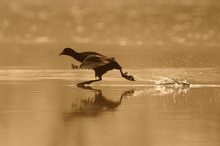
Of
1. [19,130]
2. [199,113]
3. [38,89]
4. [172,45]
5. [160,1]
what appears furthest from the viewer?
[160,1]

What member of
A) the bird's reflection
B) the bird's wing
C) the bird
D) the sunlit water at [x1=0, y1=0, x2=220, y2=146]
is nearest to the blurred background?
the sunlit water at [x1=0, y1=0, x2=220, y2=146]

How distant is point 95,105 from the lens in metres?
16.5

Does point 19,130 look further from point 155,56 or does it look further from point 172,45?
point 172,45

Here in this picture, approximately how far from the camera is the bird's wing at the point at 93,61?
62.6 ft

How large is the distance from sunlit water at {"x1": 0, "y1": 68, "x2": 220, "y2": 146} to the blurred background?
14.4ft

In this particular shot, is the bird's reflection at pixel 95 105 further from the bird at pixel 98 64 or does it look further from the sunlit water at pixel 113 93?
→ the bird at pixel 98 64

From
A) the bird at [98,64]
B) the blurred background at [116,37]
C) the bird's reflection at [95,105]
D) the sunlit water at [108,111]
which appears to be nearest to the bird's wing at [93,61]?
the bird at [98,64]

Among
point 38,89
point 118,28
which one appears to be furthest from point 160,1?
point 38,89

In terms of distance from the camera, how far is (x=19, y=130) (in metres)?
13.5

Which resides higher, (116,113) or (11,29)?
(11,29)

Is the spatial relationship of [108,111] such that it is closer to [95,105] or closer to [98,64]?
[95,105]

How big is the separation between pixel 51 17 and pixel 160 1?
3027cm

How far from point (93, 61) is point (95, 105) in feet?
9.32

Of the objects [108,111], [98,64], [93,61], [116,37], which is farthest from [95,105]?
[116,37]
